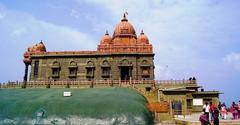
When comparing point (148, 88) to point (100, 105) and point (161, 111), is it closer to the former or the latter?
point (161, 111)

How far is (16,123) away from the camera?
12352 millimetres

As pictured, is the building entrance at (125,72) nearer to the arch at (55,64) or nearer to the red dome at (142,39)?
the red dome at (142,39)

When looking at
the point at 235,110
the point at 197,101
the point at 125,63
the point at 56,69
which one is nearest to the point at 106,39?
the point at 125,63

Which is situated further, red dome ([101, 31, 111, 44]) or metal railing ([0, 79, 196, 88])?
red dome ([101, 31, 111, 44])

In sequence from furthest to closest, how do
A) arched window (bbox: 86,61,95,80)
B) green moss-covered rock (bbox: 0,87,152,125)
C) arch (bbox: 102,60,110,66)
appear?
arched window (bbox: 86,61,95,80) < arch (bbox: 102,60,110,66) < green moss-covered rock (bbox: 0,87,152,125)

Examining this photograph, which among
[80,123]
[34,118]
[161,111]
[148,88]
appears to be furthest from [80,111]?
[148,88]

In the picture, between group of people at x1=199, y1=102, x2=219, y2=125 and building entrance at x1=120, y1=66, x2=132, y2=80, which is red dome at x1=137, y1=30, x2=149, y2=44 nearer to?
building entrance at x1=120, y1=66, x2=132, y2=80

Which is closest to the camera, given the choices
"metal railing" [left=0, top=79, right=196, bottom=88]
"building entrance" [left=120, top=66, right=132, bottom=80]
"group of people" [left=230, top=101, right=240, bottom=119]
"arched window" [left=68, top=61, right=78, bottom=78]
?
"group of people" [left=230, top=101, right=240, bottom=119]

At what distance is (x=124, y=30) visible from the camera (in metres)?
51.9

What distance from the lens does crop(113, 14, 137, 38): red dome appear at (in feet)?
169

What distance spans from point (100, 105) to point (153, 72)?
34272mm

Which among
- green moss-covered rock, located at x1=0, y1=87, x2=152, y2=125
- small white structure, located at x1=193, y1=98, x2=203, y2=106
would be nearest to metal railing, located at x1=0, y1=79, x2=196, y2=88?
small white structure, located at x1=193, y1=98, x2=203, y2=106

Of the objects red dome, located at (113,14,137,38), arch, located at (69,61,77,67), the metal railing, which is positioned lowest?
the metal railing

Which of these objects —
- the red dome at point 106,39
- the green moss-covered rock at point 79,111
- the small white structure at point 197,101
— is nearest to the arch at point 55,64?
the red dome at point 106,39
